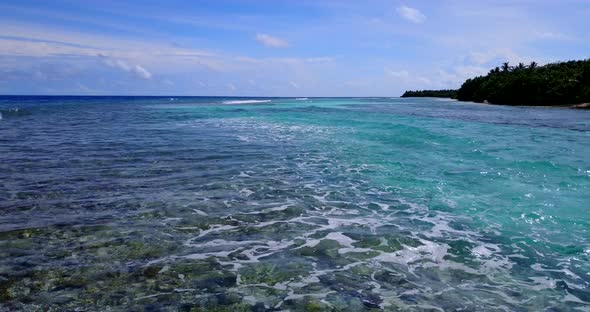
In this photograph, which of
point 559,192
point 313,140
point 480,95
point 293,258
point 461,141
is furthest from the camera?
point 480,95

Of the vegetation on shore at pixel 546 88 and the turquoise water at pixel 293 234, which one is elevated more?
the vegetation on shore at pixel 546 88

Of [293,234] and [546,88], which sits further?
[546,88]

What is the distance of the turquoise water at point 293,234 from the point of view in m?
5.64

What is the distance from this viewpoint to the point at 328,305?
5383 mm

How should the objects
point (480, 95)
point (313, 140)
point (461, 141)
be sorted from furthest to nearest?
point (480, 95) → point (313, 140) → point (461, 141)

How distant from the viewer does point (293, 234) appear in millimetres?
8180

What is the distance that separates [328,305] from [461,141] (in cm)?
1977

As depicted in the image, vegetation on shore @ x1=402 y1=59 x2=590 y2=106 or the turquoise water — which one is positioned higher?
vegetation on shore @ x1=402 y1=59 x2=590 y2=106

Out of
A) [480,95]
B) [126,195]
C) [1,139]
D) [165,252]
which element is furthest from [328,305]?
[480,95]

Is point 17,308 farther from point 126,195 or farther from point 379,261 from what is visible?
point 126,195

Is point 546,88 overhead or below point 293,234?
overhead

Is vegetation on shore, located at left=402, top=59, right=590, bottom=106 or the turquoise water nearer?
the turquoise water

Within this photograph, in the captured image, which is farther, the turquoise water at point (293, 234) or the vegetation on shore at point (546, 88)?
the vegetation on shore at point (546, 88)

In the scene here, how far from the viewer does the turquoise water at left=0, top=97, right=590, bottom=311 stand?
5.64 m
